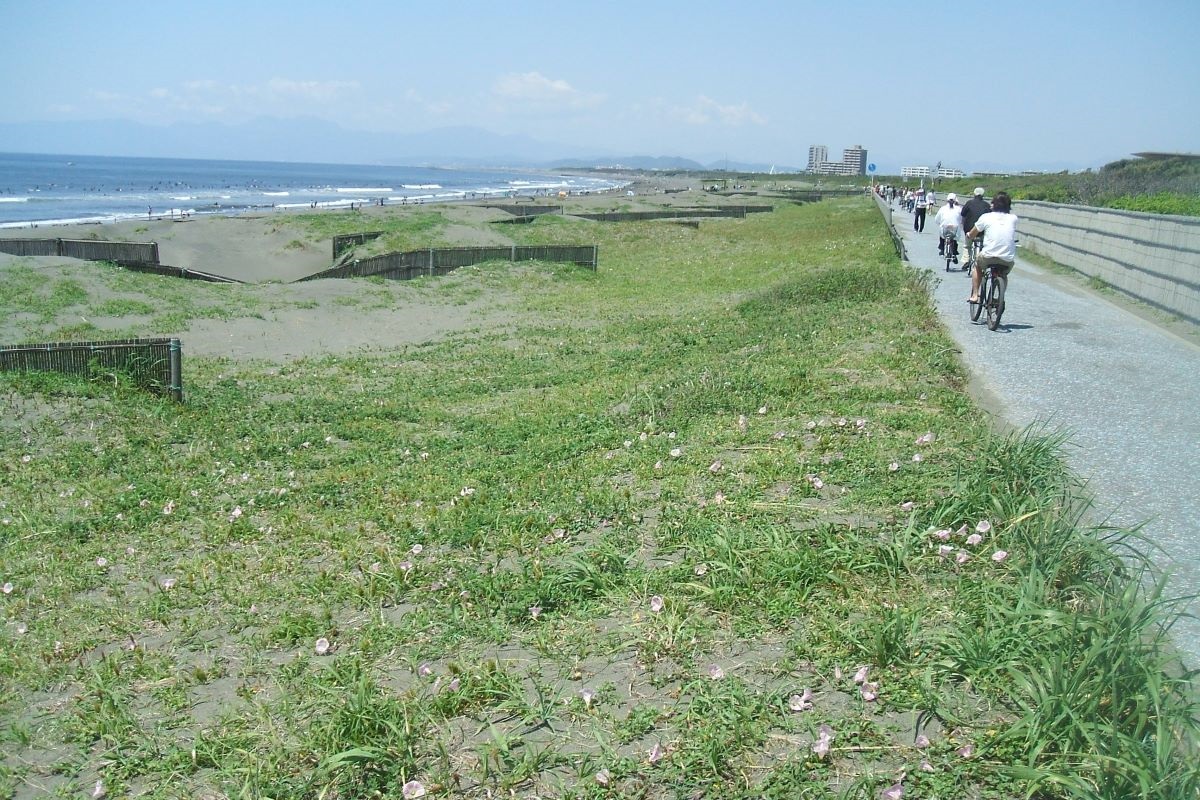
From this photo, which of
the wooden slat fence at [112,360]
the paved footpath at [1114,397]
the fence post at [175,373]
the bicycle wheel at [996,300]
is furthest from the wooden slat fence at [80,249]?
the bicycle wheel at [996,300]

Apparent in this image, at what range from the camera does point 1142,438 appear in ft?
22.2

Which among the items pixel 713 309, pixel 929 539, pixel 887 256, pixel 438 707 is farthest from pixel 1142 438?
pixel 887 256

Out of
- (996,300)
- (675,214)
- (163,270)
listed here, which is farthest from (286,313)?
(675,214)

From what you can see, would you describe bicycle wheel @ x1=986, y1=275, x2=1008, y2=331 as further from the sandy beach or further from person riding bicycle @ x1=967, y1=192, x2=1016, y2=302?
the sandy beach

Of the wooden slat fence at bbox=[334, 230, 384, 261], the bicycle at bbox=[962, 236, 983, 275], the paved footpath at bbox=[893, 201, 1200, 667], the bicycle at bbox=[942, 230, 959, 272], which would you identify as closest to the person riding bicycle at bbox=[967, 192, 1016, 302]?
the paved footpath at bbox=[893, 201, 1200, 667]

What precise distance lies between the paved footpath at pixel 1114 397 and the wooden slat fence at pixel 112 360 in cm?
858

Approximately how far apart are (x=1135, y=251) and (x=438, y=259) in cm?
1710

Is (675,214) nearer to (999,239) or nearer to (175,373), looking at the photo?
(999,239)

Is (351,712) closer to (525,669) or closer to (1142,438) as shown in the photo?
(525,669)

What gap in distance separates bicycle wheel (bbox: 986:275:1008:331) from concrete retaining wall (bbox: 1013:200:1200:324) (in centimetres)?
257

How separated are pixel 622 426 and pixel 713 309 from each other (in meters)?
10.7

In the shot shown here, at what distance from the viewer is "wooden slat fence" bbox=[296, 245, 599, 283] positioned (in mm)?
24594

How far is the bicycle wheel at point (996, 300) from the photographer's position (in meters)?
11.6

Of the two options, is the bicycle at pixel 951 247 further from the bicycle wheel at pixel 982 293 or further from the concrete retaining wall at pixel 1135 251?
the bicycle wheel at pixel 982 293
